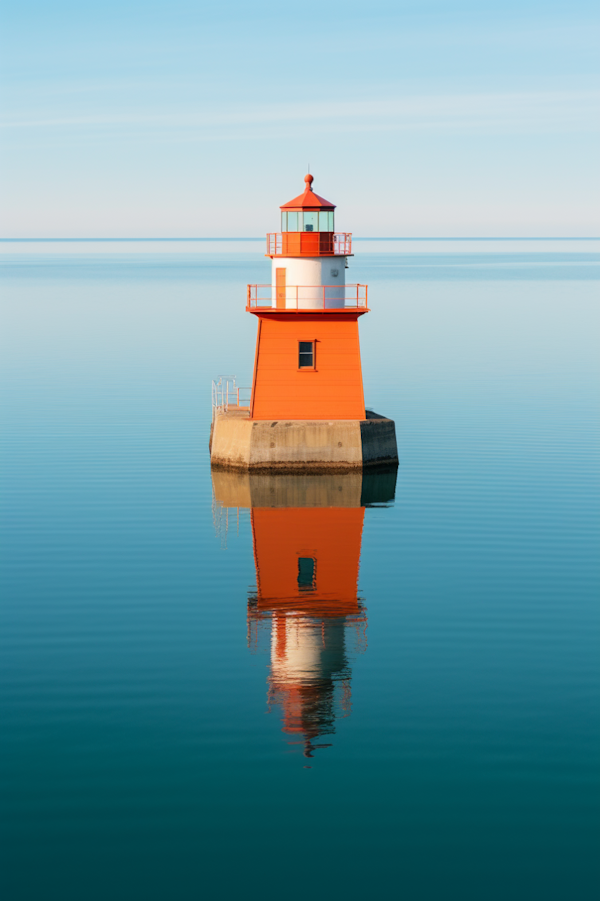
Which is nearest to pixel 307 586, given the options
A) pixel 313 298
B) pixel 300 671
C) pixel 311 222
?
pixel 300 671

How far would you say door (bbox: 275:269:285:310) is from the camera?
96.0 ft

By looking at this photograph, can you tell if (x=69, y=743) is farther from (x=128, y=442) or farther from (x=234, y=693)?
(x=128, y=442)

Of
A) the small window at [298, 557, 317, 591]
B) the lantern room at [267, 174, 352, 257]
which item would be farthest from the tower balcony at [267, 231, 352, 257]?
the small window at [298, 557, 317, 591]

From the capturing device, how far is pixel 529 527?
79.9ft

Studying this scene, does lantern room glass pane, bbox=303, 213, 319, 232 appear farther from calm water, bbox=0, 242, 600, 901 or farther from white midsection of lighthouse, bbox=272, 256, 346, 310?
calm water, bbox=0, 242, 600, 901

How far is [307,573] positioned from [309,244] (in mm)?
10612

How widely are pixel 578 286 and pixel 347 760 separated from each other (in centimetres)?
13697

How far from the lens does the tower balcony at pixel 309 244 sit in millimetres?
28953

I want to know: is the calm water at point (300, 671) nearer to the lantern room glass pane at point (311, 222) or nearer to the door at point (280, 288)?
the door at point (280, 288)

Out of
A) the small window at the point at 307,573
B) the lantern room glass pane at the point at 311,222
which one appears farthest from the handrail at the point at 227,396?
the small window at the point at 307,573

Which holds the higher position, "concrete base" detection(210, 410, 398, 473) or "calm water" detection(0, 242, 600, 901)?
"concrete base" detection(210, 410, 398, 473)

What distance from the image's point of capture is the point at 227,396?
3222cm

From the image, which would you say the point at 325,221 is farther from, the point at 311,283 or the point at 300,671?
the point at 300,671

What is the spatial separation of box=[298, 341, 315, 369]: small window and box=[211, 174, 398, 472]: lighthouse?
0.03 metres
